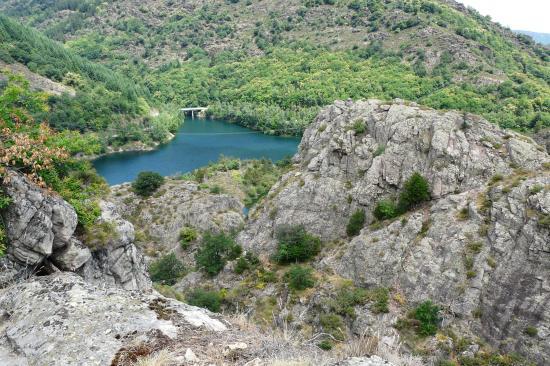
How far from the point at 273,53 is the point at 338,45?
27.5 metres

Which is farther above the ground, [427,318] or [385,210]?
[385,210]

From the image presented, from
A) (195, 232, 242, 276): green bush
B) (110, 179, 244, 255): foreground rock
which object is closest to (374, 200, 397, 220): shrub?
(195, 232, 242, 276): green bush

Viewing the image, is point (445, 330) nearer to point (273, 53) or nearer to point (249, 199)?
point (249, 199)

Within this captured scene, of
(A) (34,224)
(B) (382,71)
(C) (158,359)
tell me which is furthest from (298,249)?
(B) (382,71)

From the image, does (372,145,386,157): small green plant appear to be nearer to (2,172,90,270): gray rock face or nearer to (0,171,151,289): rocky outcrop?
(0,171,151,289): rocky outcrop

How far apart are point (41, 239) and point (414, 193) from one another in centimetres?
2639

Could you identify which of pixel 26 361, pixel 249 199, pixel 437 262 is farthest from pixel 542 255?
pixel 249 199

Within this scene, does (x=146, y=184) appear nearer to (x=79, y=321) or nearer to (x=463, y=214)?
(x=463, y=214)

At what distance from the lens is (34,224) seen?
12531mm

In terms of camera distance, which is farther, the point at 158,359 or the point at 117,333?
the point at 117,333

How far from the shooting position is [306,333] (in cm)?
2744

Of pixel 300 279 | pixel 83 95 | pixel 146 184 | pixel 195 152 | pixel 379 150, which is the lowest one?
pixel 195 152

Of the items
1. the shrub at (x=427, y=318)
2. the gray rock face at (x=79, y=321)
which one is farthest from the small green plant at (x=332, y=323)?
the gray rock face at (x=79, y=321)

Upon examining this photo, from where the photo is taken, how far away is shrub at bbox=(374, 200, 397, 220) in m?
33.9
